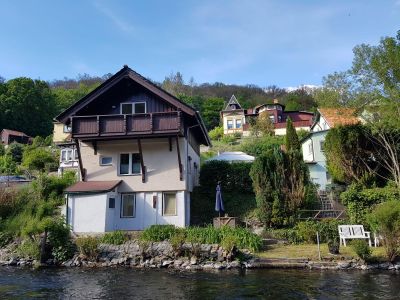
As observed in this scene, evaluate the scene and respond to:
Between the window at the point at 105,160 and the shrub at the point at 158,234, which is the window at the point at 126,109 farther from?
the shrub at the point at 158,234

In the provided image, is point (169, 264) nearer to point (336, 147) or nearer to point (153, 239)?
point (153, 239)

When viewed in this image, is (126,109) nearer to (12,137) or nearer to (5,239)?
(5,239)

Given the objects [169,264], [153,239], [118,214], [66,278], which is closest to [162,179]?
[118,214]

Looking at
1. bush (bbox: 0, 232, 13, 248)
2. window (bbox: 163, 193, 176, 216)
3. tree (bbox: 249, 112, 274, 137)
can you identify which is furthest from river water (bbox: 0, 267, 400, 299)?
tree (bbox: 249, 112, 274, 137)

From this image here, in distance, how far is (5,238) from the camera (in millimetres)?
21969

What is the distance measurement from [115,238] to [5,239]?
22.3 feet

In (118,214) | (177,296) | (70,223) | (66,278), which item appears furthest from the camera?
(118,214)

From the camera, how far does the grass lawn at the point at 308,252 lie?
58.2ft

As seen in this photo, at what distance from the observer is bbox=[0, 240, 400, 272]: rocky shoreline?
1723 cm

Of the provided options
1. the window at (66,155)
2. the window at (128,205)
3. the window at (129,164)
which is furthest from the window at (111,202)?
the window at (66,155)

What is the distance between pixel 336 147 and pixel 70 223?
1820 centimetres

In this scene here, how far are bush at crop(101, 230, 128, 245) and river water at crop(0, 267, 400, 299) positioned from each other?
3111 millimetres

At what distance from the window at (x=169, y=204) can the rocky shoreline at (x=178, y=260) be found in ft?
18.0

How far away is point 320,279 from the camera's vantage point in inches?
579
